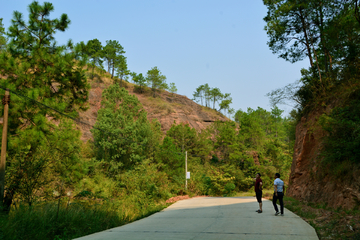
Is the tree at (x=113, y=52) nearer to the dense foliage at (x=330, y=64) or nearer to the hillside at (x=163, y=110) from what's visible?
the hillside at (x=163, y=110)

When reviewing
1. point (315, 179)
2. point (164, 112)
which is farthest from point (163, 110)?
point (315, 179)

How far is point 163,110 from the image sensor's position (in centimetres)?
5981

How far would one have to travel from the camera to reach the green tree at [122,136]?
3425 centimetres

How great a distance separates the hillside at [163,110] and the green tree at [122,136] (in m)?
10.4

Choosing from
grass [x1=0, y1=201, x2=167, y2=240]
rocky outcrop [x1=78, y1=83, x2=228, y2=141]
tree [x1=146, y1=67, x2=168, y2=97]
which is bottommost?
grass [x1=0, y1=201, x2=167, y2=240]

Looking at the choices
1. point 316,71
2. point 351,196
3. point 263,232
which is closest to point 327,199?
point 351,196

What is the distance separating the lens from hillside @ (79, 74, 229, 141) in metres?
54.5

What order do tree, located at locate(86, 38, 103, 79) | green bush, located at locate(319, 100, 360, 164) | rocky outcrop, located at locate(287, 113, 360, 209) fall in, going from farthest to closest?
1. tree, located at locate(86, 38, 103, 79)
2. green bush, located at locate(319, 100, 360, 164)
3. rocky outcrop, located at locate(287, 113, 360, 209)

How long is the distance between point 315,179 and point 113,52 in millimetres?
69016

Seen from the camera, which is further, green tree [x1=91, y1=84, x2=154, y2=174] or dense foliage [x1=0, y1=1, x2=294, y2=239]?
green tree [x1=91, y1=84, x2=154, y2=174]

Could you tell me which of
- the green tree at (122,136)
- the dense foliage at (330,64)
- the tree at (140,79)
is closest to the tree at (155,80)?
the tree at (140,79)

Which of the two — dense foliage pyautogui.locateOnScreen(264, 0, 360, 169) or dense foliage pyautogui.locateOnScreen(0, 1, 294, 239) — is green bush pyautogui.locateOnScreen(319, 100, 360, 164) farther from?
dense foliage pyautogui.locateOnScreen(0, 1, 294, 239)

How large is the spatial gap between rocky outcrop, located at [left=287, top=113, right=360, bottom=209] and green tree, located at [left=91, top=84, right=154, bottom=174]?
68.8 feet

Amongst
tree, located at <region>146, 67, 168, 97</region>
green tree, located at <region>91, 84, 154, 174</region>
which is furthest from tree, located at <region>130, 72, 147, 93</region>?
green tree, located at <region>91, 84, 154, 174</region>
